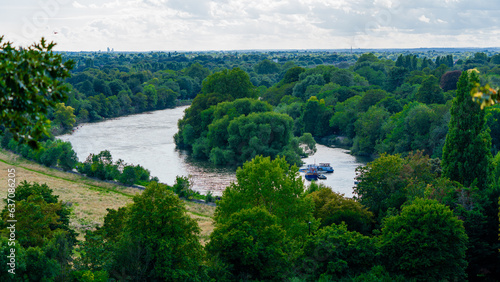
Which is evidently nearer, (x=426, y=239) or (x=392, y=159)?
(x=426, y=239)

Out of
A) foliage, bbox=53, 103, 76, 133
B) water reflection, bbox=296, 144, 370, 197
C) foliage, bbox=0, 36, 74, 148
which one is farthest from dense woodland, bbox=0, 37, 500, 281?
foliage, bbox=53, 103, 76, 133

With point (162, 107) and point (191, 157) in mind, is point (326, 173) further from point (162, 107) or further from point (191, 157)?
point (162, 107)

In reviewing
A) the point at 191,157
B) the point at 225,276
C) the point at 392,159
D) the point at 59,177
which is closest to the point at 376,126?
the point at 191,157

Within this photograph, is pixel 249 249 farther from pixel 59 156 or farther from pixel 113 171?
pixel 59 156

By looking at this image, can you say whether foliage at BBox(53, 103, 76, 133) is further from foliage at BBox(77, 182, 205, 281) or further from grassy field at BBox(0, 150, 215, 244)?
foliage at BBox(77, 182, 205, 281)

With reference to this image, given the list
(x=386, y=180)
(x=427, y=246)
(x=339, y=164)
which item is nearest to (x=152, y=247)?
(x=427, y=246)

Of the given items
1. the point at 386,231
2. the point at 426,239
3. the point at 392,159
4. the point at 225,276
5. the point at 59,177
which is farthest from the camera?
the point at 59,177

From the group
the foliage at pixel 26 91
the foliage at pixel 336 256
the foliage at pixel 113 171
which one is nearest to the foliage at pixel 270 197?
the foliage at pixel 336 256

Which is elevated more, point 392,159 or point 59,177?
point 392,159
